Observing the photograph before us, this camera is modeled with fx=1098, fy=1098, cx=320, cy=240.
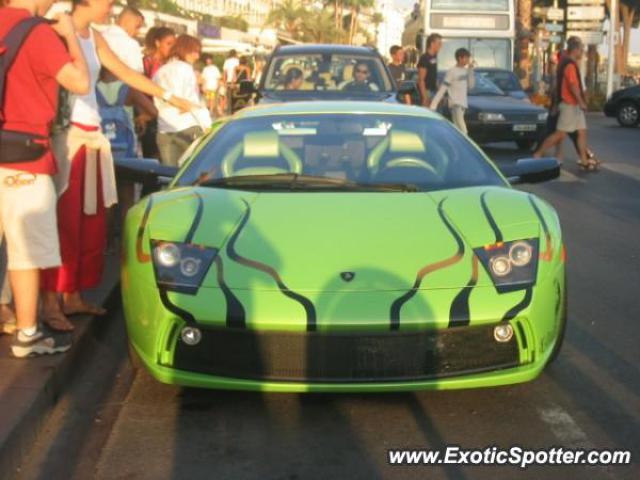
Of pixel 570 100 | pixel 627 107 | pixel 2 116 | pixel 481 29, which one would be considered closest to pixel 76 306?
pixel 2 116

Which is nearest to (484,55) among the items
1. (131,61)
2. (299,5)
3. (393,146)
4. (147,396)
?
(131,61)

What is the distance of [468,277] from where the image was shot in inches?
177

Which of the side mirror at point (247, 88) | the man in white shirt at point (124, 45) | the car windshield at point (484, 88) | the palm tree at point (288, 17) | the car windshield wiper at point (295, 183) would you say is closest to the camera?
the car windshield wiper at point (295, 183)

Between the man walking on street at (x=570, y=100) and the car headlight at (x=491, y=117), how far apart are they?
3.14 metres

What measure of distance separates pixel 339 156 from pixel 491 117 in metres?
12.7

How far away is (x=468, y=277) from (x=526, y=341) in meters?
0.36

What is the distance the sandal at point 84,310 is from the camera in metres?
6.00

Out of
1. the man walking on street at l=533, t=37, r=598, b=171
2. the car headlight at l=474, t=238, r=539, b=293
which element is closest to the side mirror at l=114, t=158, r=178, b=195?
the car headlight at l=474, t=238, r=539, b=293

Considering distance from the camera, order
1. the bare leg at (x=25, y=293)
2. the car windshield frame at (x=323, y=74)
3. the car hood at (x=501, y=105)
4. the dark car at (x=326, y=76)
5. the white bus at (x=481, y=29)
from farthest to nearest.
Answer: the white bus at (x=481, y=29), the car hood at (x=501, y=105), the car windshield frame at (x=323, y=74), the dark car at (x=326, y=76), the bare leg at (x=25, y=293)

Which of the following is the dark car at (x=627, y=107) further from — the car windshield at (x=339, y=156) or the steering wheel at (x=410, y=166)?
the steering wheel at (x=410, y=166)

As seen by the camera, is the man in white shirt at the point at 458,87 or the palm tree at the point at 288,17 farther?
the palm tree at the point at 288,17

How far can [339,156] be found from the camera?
232 inches

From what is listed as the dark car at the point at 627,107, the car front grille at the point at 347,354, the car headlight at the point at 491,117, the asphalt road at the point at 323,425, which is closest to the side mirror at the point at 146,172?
the asphalt road at the point at 323,425

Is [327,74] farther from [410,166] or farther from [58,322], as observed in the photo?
[58,322]
